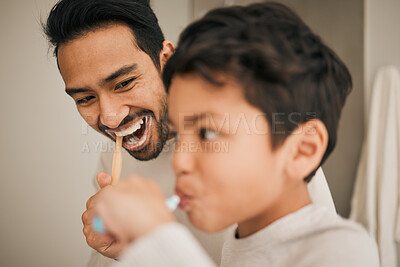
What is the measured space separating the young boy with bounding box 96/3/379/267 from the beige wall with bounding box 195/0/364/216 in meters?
0.86

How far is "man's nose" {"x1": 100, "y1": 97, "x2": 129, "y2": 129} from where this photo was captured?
757mm

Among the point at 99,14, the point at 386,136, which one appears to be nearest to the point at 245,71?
the point at 99,14

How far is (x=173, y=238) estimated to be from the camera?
0.33m

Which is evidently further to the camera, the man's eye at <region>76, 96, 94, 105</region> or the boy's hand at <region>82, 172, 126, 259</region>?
the man's eye at <region>76, 96, 94, 105</region>

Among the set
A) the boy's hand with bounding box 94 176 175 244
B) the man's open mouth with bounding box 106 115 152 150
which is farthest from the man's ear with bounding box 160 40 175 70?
the boy's hand with bounding box 94 176 175 244

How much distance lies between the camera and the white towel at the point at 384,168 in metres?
1.10

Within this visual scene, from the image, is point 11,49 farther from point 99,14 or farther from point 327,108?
point 327,108

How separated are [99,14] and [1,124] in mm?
405

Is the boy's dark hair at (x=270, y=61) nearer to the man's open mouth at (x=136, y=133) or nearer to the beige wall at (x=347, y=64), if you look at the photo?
the man's open mouth at (x=136, y=133)

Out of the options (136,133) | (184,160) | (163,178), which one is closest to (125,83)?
(136,133)

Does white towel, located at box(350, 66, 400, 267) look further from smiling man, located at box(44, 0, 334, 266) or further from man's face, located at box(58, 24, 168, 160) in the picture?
man's face, located at box(58, 24, 168, 160)

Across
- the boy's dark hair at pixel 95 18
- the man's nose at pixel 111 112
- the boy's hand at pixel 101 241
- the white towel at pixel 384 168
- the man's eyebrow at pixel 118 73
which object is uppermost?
the boy's dark hair at pixel 95 18

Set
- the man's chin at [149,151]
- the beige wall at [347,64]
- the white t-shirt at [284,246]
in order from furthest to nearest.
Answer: the beige wall at [347,64]
the man's chin at [149,151]
the white t-shirt at [284,246]

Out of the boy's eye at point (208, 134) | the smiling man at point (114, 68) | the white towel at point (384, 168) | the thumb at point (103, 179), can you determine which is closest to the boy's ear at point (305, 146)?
the boy's eye at point (208, 134)
